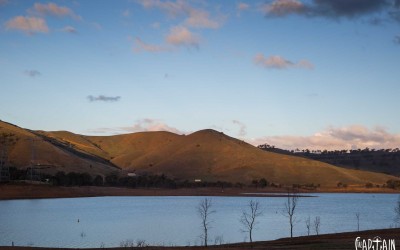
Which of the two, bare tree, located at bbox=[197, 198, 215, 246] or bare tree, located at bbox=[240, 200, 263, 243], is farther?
bare tree, located at bbox=[240, 200, 263, 243]

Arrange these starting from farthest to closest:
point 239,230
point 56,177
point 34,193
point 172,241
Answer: point 56,177, point 34,193, point 239,230, point 172,241

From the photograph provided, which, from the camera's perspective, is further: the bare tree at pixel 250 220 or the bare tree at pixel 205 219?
the bare tree at pixel 250 220

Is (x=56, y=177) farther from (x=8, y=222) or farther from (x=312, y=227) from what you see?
(x=312, y=227)

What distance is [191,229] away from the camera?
244 feet

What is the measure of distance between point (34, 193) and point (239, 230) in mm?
98323

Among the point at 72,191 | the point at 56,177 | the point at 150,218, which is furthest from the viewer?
the point at 56,177

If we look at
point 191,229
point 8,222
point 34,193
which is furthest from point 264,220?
point 34,193

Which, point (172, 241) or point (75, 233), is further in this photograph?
point (75, 233)

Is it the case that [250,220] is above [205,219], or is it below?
below

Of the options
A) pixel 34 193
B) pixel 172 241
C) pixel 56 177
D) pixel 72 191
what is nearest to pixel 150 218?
pixel 172 241

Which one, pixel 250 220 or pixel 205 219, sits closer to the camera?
pixel 205 219

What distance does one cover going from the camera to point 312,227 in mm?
77938

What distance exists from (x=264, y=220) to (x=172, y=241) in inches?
1269

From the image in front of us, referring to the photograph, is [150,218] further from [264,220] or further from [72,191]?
[72,191]
